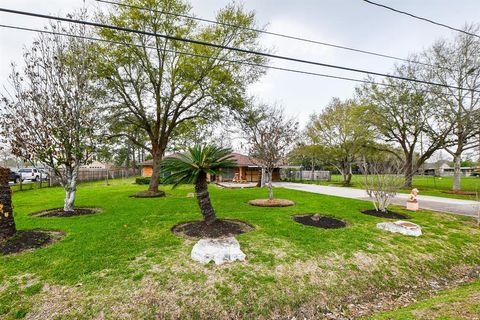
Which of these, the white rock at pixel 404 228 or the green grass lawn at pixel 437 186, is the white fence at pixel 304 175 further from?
the white rock at pixel 404 228

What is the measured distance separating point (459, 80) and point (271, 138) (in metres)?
15.4

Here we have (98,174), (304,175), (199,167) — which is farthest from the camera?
(304,175)

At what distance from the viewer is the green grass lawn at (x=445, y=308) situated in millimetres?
3301

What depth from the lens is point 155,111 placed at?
14.6m

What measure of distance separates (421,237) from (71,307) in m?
7.78

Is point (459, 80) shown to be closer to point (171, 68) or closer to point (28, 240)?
point (171, 68)

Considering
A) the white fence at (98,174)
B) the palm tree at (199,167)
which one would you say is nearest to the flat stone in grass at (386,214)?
the palm tree at (199,167)

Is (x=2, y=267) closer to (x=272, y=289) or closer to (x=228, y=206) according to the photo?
(x=272, y=289)

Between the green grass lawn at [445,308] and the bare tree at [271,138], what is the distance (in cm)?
730

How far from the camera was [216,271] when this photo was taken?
4.12 meters

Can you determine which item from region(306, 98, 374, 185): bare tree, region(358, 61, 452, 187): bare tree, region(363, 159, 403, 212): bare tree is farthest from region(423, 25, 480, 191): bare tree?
region(363, 159, 403, 212): bare tree

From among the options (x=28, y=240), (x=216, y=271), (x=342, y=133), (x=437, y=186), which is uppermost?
(x=342, y=133)

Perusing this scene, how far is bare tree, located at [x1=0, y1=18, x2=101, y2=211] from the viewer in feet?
24.2

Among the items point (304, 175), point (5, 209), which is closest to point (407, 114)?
point (304, 175)
